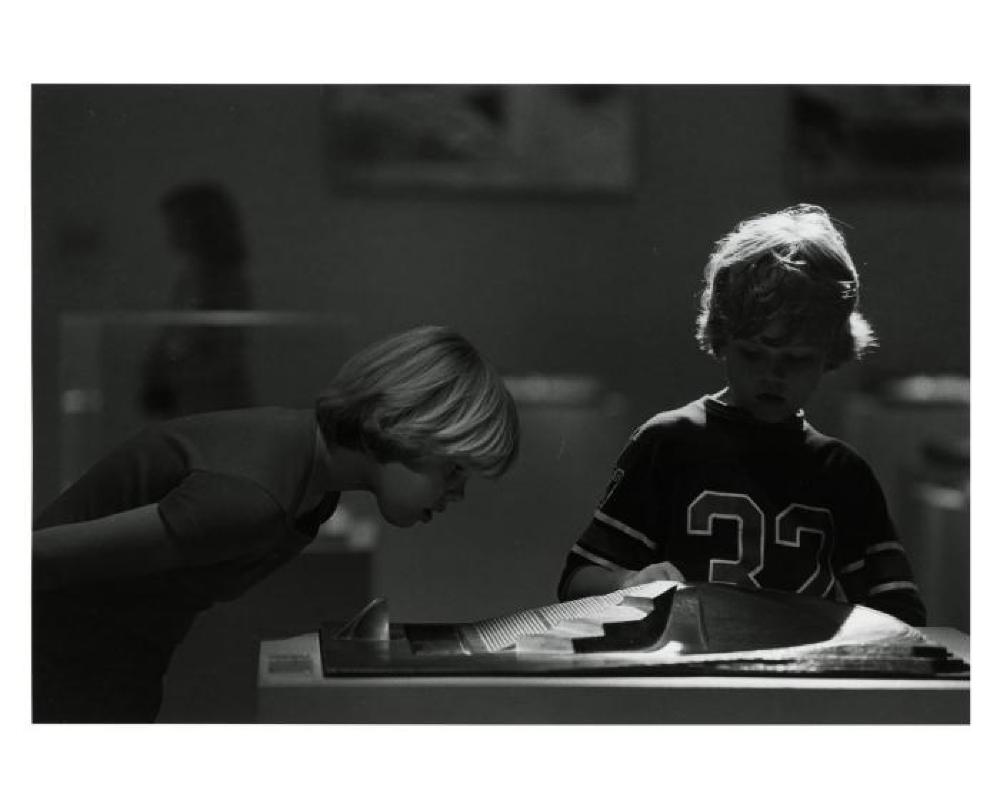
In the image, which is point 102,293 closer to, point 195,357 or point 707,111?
point 195,357

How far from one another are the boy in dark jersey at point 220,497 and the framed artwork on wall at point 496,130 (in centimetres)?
37

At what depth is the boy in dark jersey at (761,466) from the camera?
3.18 meters

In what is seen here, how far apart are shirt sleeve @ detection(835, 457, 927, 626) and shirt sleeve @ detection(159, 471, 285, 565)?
45.3 inches

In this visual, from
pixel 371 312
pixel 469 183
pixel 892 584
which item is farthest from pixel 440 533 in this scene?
pixel 892 584

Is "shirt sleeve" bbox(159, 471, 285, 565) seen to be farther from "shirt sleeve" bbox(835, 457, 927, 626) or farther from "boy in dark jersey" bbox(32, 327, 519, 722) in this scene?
"shirt sleeve" bbox(835, 457, 927, 626)

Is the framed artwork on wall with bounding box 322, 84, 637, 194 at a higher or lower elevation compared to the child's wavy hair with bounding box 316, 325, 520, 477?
higher

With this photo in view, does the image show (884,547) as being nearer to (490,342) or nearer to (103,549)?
(490,342)

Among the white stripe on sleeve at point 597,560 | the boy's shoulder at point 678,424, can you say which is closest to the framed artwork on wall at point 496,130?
the boy's shoulder at point 678,424

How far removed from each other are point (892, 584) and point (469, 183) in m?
1.19

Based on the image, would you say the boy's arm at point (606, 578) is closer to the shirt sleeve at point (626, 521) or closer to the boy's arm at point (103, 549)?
the shirt sleeve at point (626, 521)

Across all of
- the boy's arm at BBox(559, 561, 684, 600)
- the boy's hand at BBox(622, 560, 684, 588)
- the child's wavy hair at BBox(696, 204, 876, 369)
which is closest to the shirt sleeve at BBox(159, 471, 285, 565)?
the boy's arm at BBox(559, 561, 684, 600)

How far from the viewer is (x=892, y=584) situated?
322cm

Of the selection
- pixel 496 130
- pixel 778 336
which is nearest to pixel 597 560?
pixel 778 336

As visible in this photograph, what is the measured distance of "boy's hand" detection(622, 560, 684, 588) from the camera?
3129 mm
